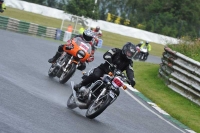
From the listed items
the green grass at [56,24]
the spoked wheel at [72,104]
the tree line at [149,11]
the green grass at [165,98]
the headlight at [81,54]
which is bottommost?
the green grass at [56,24]

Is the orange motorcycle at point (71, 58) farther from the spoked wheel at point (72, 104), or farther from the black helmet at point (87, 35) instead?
the spoked wheel at point (72, 104)

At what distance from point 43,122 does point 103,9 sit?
55783mm

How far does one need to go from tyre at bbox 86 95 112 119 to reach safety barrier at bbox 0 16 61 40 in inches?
1025

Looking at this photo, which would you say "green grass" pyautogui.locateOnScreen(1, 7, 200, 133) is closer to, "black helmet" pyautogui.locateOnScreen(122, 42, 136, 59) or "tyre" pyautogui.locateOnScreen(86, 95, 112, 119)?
"black helmet" pyautogui.locateOnScreen(122, 42, 136, 59)

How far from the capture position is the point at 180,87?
59.1ft

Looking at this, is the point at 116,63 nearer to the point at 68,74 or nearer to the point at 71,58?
the point at 68,74

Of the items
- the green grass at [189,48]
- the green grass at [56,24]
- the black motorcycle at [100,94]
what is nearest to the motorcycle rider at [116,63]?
the black motorcycle at [100,94]

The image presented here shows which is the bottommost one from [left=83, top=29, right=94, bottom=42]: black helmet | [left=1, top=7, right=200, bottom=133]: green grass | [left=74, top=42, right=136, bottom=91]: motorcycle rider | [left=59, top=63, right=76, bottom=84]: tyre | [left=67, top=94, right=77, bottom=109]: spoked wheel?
[left=1, top=7, right=200, bottom=133]: green grass

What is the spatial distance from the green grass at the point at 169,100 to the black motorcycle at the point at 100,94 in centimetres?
306

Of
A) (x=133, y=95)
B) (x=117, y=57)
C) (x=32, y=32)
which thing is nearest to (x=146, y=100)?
(x=133, y=95)

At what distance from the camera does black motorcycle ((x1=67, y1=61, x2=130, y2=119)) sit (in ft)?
36.2

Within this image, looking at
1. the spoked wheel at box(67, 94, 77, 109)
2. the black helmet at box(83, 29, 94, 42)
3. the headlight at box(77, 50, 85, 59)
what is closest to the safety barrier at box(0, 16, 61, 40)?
the black helmet at box(83, 29, 94, 42)

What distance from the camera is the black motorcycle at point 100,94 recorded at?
1102 cm

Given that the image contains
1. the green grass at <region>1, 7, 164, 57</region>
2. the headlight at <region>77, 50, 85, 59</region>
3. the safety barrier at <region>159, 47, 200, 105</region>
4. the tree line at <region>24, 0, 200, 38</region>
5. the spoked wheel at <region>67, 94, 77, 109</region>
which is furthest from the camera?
the tree line at <region>24, 0, 200, 38</region>
